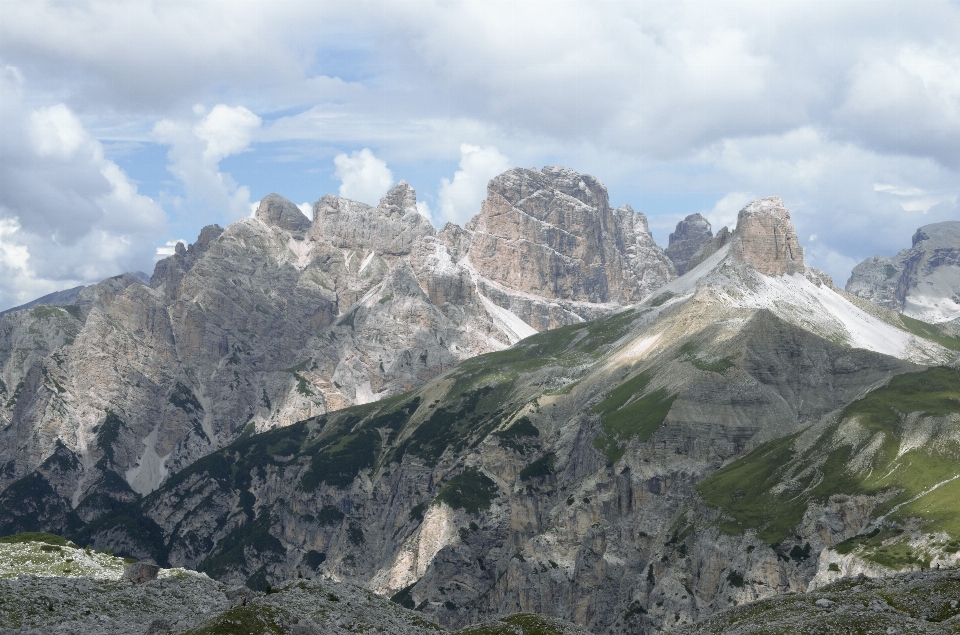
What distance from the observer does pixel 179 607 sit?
121000 mm

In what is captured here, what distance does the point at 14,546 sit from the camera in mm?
143875

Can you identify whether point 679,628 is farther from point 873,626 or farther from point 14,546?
point 14,546

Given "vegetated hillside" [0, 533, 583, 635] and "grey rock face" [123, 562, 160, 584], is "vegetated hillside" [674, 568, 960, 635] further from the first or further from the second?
"grey rock face" [123, 562, 160, 584]

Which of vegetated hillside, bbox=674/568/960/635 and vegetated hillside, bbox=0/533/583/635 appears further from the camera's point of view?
vegetated hillside, bbox=0/533/583/635

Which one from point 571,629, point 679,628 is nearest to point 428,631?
point 571,629

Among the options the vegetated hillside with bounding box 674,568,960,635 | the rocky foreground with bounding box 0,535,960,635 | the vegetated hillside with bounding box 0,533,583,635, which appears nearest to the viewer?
the vegetated hillside with bounding box 674,568,960,635

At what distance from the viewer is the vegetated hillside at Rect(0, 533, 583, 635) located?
10069 centimetres

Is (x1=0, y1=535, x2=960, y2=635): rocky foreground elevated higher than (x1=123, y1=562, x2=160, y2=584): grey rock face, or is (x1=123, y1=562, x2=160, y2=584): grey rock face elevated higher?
(x1=123, y1=562, x2=160, y2=584): grey rock face

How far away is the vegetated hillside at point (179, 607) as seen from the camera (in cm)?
10069

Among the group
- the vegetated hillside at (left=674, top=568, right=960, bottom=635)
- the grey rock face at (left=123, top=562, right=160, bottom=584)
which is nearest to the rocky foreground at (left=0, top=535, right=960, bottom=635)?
the vegetated hillside at (left=674, top=568, right=960, bottom=635)

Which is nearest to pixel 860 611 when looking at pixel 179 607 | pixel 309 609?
pixel 309 609

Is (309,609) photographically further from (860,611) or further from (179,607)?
(860,611)

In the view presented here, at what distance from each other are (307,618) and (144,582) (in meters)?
32.5

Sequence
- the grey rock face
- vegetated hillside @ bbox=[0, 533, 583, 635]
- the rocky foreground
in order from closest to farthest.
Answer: the rocky foreground → vegetated hillside @ bbox=[0, 533, 583, 635] → the grey rock face
